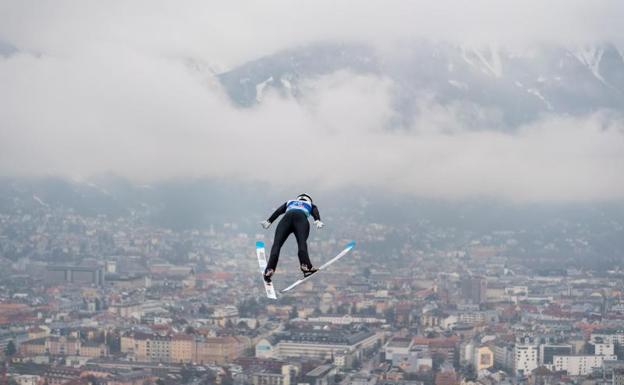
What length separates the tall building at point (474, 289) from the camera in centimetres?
4359

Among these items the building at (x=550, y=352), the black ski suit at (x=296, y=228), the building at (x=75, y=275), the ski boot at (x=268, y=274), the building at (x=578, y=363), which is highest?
the building at (x=75, y=275)

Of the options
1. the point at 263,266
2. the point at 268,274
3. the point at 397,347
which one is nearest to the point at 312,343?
the point at 397,347

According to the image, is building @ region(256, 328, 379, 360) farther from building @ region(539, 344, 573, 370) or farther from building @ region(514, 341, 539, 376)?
building @ region(539, 344, 573, 370)

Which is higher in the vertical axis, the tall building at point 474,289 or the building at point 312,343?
the tall building at point 474,289

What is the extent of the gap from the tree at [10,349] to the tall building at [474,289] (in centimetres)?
1797

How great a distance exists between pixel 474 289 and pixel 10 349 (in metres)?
19.6

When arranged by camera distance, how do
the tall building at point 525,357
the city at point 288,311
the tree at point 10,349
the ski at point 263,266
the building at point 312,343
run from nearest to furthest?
the ski at point 263,266, the city at point 288,311, the tall building at point 525,357, the tree at point 10,349, the building at point 312,343

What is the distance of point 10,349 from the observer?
105 feet

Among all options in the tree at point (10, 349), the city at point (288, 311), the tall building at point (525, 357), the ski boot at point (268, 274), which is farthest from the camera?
the tree at point (10, 349)

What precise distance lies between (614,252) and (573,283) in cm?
718

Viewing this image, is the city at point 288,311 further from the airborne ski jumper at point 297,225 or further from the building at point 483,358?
the airborne ski jumper at point 297,225

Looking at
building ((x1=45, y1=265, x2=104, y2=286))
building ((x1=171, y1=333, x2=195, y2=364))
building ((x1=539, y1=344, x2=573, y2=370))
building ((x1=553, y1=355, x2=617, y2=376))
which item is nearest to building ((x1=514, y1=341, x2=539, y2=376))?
building ((x1=539, y1=344, x2=573, y2=370))

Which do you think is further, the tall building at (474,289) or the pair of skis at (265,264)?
the tall building at (474,289)

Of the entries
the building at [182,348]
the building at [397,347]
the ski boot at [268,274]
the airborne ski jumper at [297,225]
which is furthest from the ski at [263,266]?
the building at [397,347]
